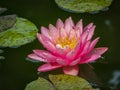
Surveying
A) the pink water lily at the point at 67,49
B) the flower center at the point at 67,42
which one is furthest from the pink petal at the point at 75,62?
the flower center at the point at 67,42

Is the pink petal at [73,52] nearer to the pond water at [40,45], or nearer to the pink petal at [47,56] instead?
the pink petal at [47,56]

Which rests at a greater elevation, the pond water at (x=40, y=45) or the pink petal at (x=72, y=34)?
the pink petal at (x=72, y=34)

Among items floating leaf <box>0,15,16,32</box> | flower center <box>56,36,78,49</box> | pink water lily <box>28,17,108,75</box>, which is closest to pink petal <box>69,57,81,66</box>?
pink water lily <box>28,17,108,75</box>

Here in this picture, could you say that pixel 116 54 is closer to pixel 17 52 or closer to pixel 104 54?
pixel 104 54

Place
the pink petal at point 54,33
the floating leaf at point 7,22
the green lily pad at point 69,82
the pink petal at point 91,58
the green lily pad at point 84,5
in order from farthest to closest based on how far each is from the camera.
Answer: the green lily pad at point 84,5
the floating leaf at point 7,22
the pink petal at point 54,33
the pink petal at point 91,58
the green lily pad at point 69,82

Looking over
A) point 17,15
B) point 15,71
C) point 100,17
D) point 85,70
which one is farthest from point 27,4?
point 85,70

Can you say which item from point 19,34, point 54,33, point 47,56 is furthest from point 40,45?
point 47,56
